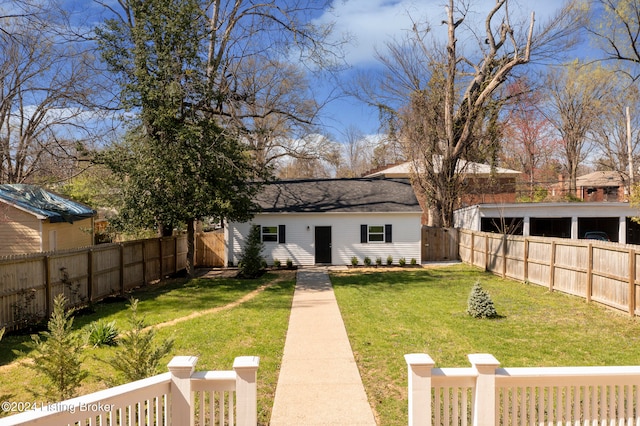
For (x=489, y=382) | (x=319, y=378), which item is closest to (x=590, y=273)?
(x=319, y=378)

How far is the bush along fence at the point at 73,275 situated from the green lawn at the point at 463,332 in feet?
24.6

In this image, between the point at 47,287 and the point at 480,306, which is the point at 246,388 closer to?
the point at 480,306

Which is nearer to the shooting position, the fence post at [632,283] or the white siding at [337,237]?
the fence post at [632,283]

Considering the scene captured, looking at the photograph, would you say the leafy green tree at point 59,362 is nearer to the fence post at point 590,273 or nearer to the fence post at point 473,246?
the fence post at point 590,273

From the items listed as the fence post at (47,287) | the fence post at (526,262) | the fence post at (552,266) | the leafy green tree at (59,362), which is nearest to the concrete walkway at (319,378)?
the leafy green tree at (59,362)

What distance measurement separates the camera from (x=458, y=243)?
872 inches

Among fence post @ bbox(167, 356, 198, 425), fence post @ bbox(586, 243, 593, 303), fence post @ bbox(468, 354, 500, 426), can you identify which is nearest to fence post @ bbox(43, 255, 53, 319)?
fence post @ bbox(167, 356, 198, 425)

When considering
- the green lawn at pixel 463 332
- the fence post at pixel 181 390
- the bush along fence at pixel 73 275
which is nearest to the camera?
the fence post at pixel 181 390

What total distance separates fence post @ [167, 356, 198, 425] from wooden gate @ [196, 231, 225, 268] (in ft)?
59.3

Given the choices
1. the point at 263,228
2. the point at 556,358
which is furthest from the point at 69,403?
the point at 263,228

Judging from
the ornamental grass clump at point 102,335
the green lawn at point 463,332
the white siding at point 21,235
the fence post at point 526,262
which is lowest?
the green lawn at point 463,332

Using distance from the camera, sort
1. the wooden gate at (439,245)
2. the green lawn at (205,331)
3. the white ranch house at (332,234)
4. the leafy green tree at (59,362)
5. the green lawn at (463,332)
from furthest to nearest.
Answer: the wooden gate at (439,245)
the white ranch house at (332,234)
the green lawn at (463,332)
the green lawn at (205,331)
the leafy green tree at (59,362)

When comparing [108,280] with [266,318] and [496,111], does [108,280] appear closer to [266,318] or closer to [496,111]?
[266,318]

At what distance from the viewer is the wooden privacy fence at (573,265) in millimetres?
9523
